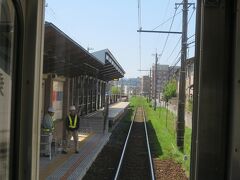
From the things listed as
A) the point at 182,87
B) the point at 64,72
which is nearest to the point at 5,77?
the point at 182,87

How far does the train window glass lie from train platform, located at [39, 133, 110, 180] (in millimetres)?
9689

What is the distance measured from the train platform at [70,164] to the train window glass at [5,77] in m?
9.69

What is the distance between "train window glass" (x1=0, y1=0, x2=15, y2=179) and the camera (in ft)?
7.73

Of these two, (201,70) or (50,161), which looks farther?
(50,161)

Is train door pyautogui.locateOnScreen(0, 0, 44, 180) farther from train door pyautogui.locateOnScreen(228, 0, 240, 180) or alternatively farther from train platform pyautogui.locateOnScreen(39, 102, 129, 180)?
train platform pyautogui.locateOnScreen(39, 102, 129, 180)

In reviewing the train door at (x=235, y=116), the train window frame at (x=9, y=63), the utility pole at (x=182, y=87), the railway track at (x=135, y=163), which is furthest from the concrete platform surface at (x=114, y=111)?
the train door at (x=235, y=116)

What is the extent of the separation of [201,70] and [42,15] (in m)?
0.81

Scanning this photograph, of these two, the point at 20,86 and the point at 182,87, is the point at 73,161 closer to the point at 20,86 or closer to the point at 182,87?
the point at 182,87

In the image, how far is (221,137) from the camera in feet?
7.52

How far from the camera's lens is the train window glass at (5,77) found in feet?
7.73

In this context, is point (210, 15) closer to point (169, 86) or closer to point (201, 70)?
point (201, 70)

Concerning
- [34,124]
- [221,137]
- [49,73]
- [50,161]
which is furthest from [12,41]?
[49,73]

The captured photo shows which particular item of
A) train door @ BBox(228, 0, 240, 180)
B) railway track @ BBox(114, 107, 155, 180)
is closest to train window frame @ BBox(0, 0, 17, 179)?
train door @ BBox(228, 0, 240, 180)

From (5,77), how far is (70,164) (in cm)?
1235
